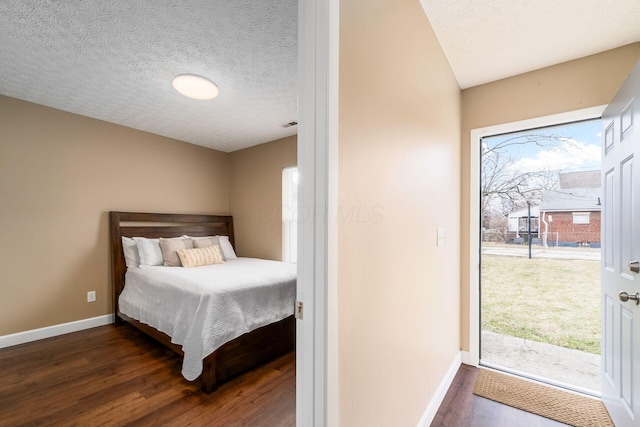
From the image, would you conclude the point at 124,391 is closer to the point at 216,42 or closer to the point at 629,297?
the point at 216,42

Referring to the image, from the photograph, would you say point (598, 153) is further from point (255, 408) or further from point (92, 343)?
point (92, 343)

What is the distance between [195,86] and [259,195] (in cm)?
216

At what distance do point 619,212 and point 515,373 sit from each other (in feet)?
5.01

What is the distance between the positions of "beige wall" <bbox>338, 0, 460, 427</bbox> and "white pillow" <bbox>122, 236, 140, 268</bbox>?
11.0 ft

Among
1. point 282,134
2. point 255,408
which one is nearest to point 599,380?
point 255,408

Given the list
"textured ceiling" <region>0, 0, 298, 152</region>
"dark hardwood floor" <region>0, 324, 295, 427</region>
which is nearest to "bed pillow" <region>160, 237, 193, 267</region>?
"dark hardwood floor" <region>0, 324, 295, 427</region>

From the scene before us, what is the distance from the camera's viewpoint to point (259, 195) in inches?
174

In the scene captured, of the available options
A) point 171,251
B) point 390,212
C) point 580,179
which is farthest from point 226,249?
point 580,179

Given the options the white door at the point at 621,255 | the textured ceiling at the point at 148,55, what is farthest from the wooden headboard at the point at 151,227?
the white door at the point at 621,255

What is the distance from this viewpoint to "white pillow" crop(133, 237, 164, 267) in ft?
11.1

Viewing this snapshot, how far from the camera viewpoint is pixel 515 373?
7.57 ft

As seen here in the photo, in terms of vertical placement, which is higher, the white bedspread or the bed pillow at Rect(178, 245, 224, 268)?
the bed pillow at Rect(178, 245, 224, 268)

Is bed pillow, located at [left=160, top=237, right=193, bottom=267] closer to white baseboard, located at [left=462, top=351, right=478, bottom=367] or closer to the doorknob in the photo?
white baseboard, located at [left=462, top=351, right=478, bottom=367]

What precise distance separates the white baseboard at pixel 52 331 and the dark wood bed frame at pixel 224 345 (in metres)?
→ 0.18
